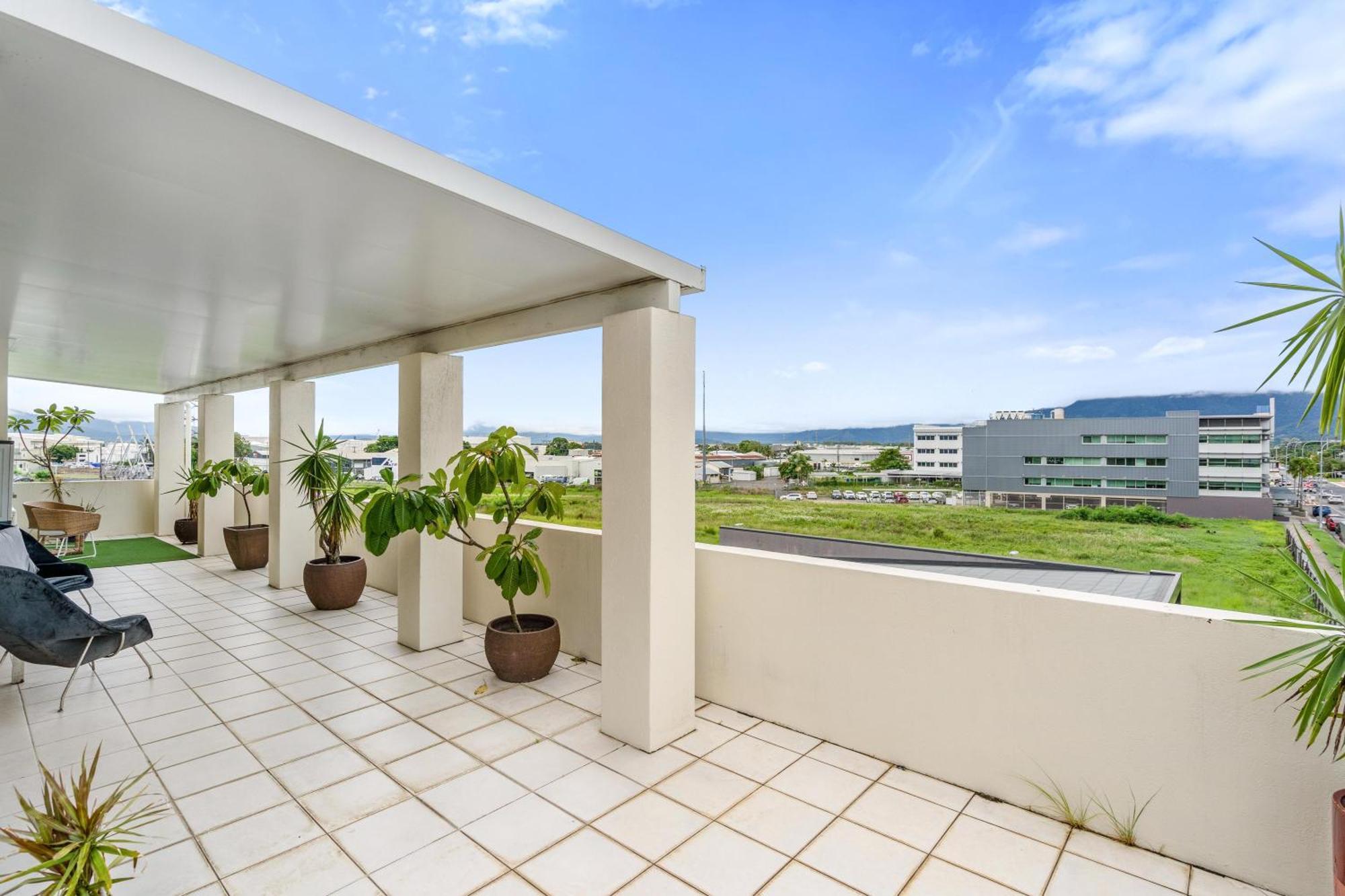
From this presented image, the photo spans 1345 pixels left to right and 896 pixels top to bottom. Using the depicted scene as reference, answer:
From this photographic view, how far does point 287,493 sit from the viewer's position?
634 centimetres

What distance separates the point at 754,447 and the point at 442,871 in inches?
272

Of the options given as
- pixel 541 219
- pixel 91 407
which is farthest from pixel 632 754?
pixel 91 407

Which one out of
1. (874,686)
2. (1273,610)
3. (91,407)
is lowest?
(874,686)

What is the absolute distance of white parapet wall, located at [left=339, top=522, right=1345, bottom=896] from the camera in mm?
2076

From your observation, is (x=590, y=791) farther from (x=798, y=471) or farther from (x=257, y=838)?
(x=798, y=471)

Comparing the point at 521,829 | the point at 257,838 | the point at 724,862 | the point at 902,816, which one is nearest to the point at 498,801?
the point at 521,829

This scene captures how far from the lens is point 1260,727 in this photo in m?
2.07

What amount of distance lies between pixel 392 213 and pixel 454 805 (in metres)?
2.50

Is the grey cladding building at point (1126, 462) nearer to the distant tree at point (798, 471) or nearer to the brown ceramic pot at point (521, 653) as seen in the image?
the distant tree at point (798, 471)

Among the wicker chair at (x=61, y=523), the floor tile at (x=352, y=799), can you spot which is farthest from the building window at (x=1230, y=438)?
the wicker chair at (x=61, y=523)

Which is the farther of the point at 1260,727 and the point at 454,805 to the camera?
the point at 454,805

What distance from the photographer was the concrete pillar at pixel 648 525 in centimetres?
306

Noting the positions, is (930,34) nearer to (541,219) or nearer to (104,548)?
(541,219)

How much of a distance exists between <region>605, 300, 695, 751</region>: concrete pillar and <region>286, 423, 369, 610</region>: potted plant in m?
3.40
